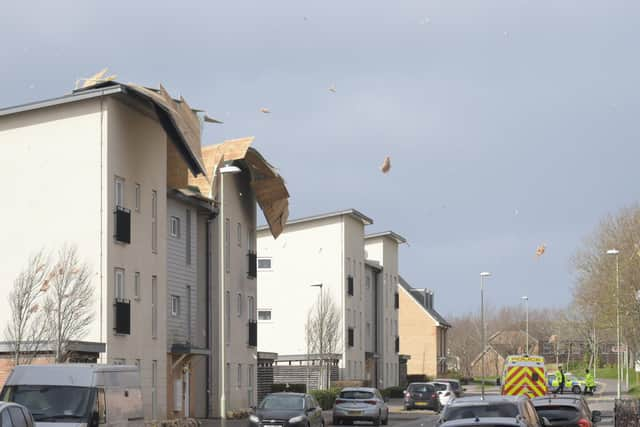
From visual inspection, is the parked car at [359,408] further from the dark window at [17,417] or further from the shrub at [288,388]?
the dark window at [17,417]

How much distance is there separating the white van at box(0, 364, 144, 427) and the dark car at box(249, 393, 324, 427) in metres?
10.8

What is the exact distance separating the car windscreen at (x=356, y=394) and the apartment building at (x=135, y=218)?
5496 millimetres

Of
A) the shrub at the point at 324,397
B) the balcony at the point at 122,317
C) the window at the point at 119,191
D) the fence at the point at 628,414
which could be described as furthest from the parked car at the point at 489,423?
the shrub at the point at 324,397

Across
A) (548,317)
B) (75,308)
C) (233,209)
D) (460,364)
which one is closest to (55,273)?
(75,308)

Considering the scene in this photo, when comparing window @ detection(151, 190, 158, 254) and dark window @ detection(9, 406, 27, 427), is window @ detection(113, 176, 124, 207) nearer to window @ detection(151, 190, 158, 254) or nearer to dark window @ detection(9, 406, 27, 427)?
window @ detection(151, 190, 158, 254)

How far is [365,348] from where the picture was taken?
77625mm

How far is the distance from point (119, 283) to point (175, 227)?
8073 millimetres

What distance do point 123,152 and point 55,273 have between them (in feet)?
15.5

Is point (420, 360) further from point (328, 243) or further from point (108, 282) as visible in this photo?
point (108, 282)

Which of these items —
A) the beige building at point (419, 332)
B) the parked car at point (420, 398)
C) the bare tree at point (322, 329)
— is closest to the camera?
the parked car at point (420, 398)

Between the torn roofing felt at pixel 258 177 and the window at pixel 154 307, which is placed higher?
the torn roofing felt at pixel 258 177

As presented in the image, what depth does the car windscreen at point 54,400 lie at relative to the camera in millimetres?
21234

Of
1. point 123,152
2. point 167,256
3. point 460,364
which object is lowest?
point 460,364

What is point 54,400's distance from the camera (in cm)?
2145
